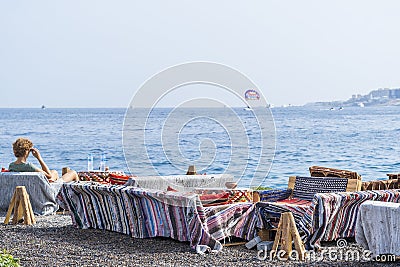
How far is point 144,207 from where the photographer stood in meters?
6.75

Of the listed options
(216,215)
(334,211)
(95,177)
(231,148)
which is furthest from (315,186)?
(231,148)

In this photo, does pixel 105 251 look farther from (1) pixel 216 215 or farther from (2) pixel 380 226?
(2) pixel 380 226

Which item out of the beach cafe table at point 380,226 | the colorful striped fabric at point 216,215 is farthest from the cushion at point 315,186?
the beach cafe table at point 380,226

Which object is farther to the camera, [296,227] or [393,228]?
[296,227]

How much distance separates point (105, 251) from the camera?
6.32m

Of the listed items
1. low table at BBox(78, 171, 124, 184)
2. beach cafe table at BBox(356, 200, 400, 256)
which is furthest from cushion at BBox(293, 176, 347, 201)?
low table at BBox(78, 171, 124, 184)

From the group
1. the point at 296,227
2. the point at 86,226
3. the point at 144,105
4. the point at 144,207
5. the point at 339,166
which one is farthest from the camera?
the point at 339,166

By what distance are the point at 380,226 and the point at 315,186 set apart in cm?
187

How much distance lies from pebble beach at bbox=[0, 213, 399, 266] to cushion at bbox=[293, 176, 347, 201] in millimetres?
914

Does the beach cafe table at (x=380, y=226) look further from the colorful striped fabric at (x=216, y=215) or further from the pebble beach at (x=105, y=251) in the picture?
the colorful striped fabric at (x=216, y=215)

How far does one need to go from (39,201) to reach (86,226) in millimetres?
1438

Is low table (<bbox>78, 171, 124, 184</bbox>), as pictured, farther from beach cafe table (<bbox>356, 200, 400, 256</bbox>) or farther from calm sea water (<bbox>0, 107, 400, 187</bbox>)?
calm sea water (<bbox>0, 107, 400, 187</bbox>)

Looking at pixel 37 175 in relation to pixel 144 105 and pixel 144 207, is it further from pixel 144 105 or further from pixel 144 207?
pixel 144 207

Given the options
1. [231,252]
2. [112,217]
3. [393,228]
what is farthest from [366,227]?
[112,217]
